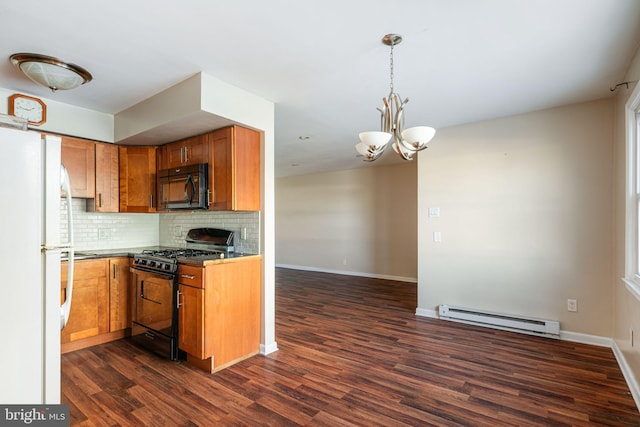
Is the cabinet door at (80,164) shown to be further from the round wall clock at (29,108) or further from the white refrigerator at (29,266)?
the white refrigerator at (29,266)

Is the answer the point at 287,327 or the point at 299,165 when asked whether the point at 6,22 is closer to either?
the point at 287,327

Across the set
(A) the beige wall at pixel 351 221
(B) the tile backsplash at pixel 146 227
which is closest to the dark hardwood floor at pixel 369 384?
(B) the tile backsplash at pixel 146 227

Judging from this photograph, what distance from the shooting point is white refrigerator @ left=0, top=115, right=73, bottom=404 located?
1292mm

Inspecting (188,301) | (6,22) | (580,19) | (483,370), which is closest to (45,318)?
(188,301)

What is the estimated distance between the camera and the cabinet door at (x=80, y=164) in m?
3.26

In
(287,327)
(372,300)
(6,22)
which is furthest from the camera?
(372,300)

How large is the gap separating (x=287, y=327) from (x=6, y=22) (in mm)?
3457

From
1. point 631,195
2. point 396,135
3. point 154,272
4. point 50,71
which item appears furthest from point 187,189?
point 631,195

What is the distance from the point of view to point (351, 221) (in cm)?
722

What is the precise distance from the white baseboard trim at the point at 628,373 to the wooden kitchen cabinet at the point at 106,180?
4.90 meters

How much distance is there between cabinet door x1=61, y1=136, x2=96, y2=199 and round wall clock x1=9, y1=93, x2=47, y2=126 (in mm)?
312

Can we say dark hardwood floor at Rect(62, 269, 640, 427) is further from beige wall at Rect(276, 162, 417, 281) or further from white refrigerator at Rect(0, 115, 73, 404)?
beige wall at Rect(276, 162, 417, 281)

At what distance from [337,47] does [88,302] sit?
333 centimetres

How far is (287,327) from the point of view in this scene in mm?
3795
